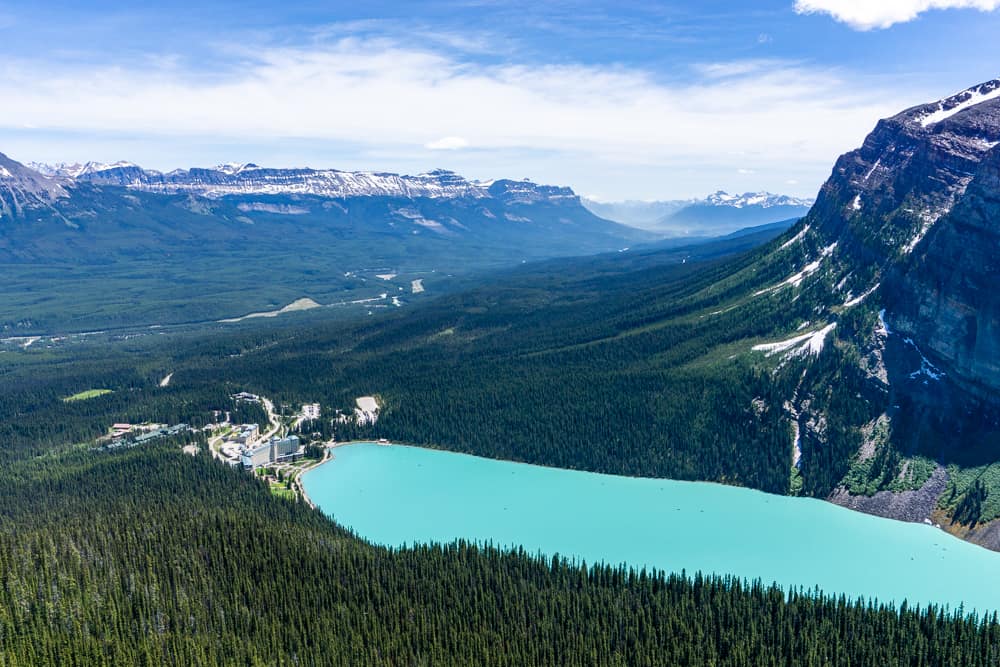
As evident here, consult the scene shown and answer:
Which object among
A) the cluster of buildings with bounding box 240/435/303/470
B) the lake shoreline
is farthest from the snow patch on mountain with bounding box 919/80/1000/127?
the cluster of buildings with bounding box 240/435/303/470

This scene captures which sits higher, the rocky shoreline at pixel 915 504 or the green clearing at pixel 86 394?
the rocky shoreline at pixel 915 504

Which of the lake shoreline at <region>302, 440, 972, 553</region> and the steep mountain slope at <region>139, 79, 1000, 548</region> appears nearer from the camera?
the lake shoreline at <region>302, 440, 972, 553</region>

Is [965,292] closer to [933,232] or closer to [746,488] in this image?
[933,232]

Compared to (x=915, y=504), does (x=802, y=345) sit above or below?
above

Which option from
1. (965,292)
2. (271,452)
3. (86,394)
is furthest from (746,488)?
(86,394)

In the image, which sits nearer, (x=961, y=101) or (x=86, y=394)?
(x=86, y=394)

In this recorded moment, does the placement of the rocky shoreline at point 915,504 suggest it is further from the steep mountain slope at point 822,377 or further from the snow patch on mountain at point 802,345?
the snow patch on mountain at point 802,345

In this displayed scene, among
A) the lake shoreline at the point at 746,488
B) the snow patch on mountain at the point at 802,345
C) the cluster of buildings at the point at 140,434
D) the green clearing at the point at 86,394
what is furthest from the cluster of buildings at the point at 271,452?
the snow patch on mountain at the point at 802,345

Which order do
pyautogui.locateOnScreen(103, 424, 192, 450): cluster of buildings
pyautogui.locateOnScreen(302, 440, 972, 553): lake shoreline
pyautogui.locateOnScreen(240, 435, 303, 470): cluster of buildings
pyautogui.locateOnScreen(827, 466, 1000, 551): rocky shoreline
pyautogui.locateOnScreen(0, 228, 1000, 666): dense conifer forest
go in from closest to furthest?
1. pyautogui.locateOnScreen(0, 228, 1000, 666): dense conifer forest
2. pyautogui.locateOnScreen(827, 466, 1000, 551): rocky shoreline
3. pyautogui.locateOnScreen(302, 440, 972, 553): lake shoreline
4. pyautogui.locateOnScreen(240, 435, 303, 470): cluster of buildings
5. pyautogui.locateOnScreen(103, 424, 192, 450): cluster of buildings

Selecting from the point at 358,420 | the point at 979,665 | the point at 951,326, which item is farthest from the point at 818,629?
the point at 358,420

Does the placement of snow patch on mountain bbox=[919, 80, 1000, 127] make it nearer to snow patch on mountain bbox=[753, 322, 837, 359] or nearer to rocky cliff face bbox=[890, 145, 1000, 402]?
rocky cliff face bbox=[890, 145, 1000, 402]
